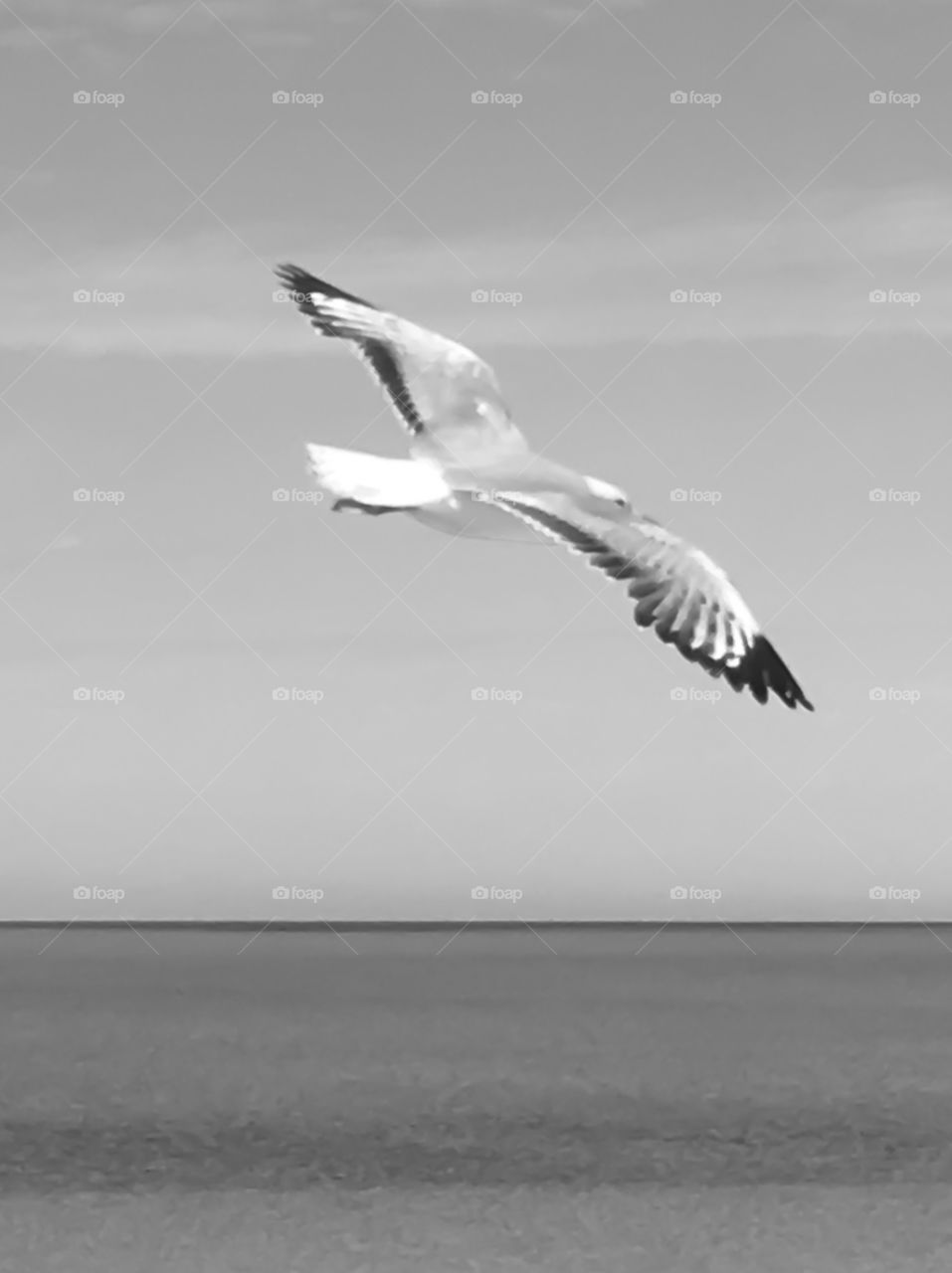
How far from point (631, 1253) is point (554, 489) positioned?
6396 mm

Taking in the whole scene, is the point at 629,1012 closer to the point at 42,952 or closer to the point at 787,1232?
the point at 787,1232

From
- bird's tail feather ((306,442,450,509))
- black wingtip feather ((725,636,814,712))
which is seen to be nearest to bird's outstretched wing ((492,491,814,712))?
black wingtip feather ((725,636,814,712))

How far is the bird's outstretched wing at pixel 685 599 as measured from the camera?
50.0 feet

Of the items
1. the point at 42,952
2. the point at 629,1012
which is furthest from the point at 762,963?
the point at 629,1012

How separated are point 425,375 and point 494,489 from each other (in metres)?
1.61

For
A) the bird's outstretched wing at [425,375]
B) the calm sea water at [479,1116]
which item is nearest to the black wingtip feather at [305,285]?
the bird's outstretched wing at [425,375]

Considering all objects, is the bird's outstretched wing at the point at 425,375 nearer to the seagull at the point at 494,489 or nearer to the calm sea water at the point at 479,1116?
the seagull at the point at 494,489

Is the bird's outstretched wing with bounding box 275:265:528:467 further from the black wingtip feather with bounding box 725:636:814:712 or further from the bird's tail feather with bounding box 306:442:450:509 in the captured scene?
Result: the black wingtip feather with bounding box 725:636:814:712

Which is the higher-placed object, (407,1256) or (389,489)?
(389,489)

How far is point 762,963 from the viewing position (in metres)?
148

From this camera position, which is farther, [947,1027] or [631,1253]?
[947,1027]

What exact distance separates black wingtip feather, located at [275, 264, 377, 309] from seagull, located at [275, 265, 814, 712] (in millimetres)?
18

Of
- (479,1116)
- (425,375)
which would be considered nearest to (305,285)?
(425,375)

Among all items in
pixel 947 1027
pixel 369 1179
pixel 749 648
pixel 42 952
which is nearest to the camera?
pixel 749 648
